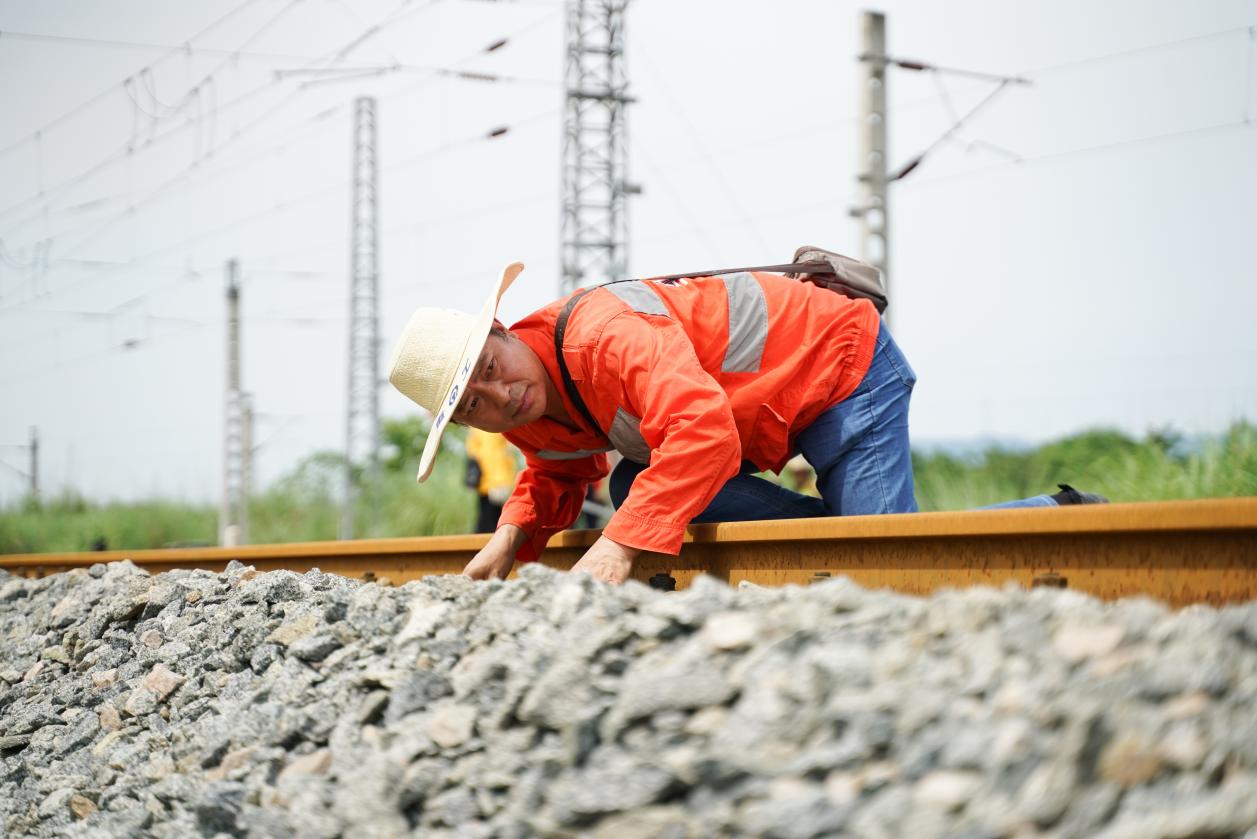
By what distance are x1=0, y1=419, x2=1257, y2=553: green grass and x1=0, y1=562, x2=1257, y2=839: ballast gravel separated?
28.7 ft

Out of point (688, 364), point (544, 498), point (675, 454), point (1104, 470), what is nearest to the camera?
point (675, 454)

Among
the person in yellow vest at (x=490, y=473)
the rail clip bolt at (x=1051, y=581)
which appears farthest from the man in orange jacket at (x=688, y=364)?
the person in yellow vest at (x=490, y=473)

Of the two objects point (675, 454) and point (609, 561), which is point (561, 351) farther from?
point (609, 561)

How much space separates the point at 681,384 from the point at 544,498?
1311mm

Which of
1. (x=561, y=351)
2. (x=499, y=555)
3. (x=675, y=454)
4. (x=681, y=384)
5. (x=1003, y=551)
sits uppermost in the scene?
(x=561, y=351)

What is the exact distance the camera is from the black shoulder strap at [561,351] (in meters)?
4.08

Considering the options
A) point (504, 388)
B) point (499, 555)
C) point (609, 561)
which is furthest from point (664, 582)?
point (504, 388)

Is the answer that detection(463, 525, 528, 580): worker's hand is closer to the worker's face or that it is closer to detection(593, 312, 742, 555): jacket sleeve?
the worker's face

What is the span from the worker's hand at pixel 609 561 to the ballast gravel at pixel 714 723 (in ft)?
1.18

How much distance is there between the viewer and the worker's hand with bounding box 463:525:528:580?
4520 mm

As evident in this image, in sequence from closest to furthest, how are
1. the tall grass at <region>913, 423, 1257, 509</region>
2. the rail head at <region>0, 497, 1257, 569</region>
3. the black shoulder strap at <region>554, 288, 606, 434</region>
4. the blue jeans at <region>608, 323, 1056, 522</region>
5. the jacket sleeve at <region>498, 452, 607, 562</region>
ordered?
1. the rail head at <region>0, 497, 1257, 569</region>
2. the black shoulder strap at <region>554, 288, 606, 434</region>
3. the blue jeans at <region>608, 323, 1056, 522</region>
4. the jacket sleeve at <region>498, 452, 607, 562</region>
5. the tall grass at <region>913, 423, 1257, 509</region>

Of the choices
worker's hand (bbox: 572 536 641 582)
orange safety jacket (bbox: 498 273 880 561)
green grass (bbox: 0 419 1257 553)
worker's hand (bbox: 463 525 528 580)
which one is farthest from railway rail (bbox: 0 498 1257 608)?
green grass (bbox: 0 419 1257 553)

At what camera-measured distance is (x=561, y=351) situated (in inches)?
160

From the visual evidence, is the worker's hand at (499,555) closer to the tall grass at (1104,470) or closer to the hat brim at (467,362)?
the hat brim at (467,362)
